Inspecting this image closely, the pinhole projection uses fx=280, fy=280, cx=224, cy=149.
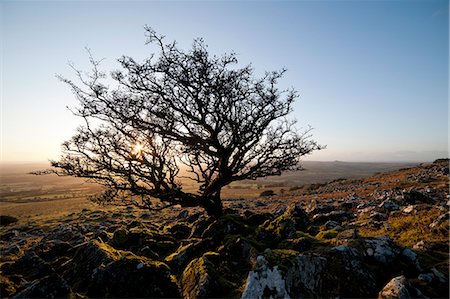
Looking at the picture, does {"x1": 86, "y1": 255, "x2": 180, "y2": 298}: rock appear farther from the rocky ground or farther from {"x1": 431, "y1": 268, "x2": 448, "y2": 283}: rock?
{"x1": 431, "y1": 268, "x2": 448, "y2": 283}: rock

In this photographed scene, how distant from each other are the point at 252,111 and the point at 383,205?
934 centimetres

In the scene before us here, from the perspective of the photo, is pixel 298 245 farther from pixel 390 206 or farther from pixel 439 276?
pixel 390 206

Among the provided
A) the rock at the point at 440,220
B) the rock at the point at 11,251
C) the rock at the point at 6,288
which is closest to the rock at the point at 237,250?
the rock at the point at 6,288

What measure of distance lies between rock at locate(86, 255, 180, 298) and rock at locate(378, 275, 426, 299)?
19.3ft

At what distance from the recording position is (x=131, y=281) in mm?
8891

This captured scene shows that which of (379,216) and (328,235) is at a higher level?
(379,216)

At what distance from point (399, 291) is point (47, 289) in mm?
9523

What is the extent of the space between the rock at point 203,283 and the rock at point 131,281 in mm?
412

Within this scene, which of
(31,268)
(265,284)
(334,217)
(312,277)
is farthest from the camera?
(334,217)

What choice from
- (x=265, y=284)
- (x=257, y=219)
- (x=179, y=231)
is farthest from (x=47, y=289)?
(x=257, y=219)

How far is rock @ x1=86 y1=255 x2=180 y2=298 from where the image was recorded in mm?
8656

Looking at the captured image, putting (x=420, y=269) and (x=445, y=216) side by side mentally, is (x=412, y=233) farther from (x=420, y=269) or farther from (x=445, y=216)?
(x=420, y=269)

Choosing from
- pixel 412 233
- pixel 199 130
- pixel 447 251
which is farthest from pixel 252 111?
pixel 447 251

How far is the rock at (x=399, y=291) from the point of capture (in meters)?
6.69
